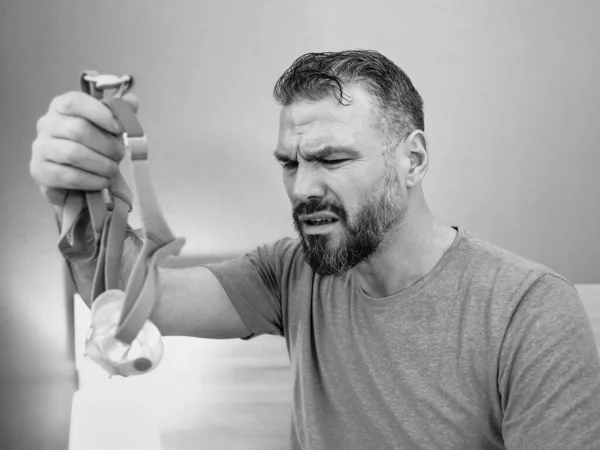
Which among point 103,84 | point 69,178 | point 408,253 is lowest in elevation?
point 408,253

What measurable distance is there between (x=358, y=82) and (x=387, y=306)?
0.42m

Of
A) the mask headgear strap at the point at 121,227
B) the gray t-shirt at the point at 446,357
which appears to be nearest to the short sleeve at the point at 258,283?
the gray t-shirt at the point at 446,357

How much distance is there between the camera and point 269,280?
149cm

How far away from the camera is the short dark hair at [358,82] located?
4.25 ft

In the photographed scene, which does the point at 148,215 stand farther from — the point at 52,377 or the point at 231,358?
the point at 52,377

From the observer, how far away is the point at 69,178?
88 centimetres

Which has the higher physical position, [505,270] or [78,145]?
[78,145]

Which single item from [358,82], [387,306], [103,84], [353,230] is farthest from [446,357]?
[103,84]

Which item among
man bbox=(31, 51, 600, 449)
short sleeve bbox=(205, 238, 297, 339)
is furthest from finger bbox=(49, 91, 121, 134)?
short sleeve bbox=(205, 238, 297, 339)

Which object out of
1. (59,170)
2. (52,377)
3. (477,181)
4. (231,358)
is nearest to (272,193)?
(231,358)

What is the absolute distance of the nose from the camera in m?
1.26

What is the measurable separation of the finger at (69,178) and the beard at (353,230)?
1.48 feet

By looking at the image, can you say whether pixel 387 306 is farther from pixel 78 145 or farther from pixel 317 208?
pixel 78 145

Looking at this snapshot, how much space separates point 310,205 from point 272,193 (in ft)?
2.80
